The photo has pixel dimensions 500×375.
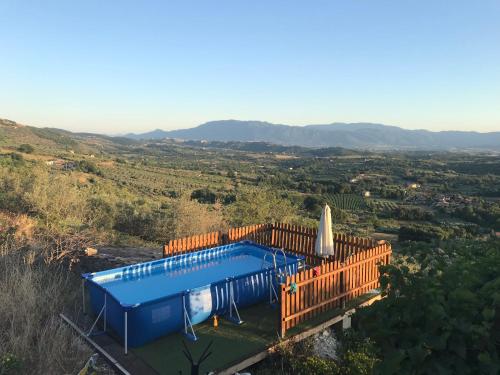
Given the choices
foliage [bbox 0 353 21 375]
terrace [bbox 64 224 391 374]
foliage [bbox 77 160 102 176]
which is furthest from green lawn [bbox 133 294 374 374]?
foliage [bbox 77 160 102 176]

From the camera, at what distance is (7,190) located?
16.2 meters

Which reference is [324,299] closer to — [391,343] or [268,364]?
[268,364]

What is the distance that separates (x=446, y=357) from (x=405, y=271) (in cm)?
81

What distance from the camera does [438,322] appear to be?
301cm

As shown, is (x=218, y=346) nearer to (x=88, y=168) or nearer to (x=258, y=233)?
(x=258, y=233)

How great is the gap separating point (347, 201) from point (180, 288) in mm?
52162

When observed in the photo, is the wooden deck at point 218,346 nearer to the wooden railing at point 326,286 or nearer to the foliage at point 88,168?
the wooden railing at point 326,286

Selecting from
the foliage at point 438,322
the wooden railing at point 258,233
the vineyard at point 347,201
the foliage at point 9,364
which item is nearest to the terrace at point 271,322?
the foliage at point 9,364

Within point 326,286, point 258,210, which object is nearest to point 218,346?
point 326,286

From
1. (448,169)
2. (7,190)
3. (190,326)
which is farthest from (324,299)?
(448,169)

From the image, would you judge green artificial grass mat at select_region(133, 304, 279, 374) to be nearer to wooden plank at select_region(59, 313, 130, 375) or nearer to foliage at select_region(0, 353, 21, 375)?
wooden plank at select_region(59, 313, 130, 375)

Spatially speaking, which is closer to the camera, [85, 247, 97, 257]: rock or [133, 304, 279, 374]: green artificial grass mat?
[133, 304, 279, 374]: green artificial grass mat

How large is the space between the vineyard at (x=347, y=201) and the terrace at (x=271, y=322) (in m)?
43.6

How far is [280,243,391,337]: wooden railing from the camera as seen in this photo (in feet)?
23.0
